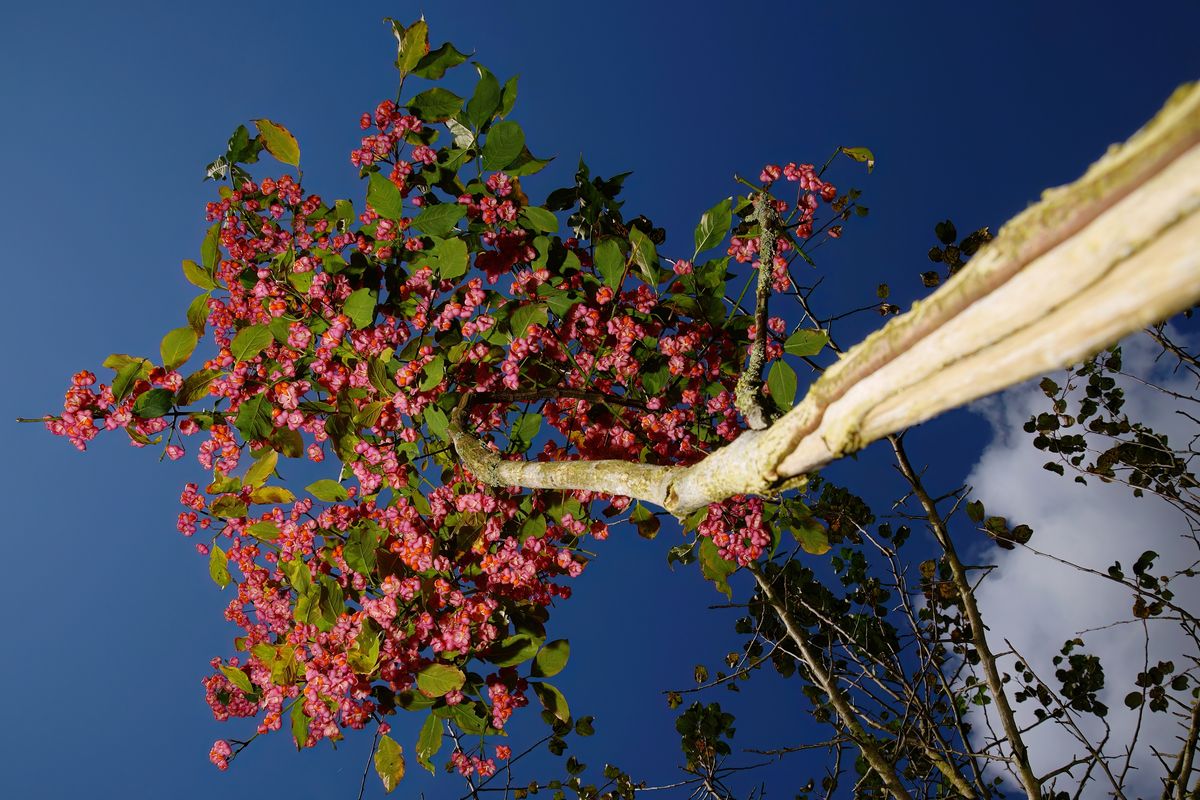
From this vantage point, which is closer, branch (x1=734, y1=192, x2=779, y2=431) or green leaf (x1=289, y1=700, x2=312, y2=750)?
branch (x1=734, y1=192, x2=779, y2=431)

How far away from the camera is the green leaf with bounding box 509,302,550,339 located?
5.71ft

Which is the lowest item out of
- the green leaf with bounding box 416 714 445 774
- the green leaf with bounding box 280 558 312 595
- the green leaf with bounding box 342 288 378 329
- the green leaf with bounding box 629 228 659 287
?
the green leaf with bounding box 416 714 445 774

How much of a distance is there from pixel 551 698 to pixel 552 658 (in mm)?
147

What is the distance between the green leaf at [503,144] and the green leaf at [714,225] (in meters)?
0.51

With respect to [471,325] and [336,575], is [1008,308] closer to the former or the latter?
[471,325]

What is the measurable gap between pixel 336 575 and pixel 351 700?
369mm

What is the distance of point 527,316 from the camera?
175cm

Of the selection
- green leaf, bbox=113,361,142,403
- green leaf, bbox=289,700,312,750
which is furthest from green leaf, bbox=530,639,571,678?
green leaf, bbox=113,361,142,403

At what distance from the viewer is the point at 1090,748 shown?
1735 millimetres

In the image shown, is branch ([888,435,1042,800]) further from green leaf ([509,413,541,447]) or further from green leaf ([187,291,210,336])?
green leaf ([187,291,210,336])

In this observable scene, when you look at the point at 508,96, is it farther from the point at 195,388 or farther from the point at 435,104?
the point at 195,388

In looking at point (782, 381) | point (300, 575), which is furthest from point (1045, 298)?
point (300, 575)

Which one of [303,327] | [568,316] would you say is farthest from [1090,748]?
[303,327]

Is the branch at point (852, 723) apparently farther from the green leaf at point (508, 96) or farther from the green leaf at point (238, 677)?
the green leaf at point (238, 677)
